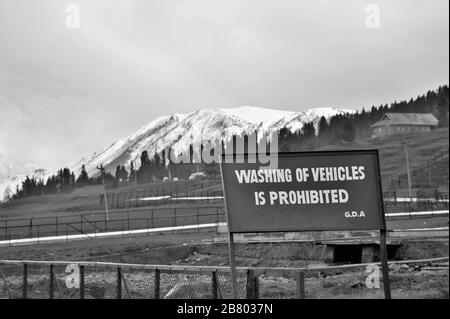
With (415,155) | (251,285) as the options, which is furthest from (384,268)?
(415,155)

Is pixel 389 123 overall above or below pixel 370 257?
above

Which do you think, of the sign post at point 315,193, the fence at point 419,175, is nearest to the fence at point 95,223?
the fence at point 419,175

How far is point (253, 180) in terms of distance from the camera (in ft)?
36.8

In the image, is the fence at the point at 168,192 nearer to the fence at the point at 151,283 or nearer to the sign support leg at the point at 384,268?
the fence at the point at 151,283

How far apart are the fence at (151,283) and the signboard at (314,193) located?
1.22 meters

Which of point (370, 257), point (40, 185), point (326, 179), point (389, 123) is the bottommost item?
point (370, 257)

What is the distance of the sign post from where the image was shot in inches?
428

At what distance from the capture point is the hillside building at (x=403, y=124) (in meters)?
187

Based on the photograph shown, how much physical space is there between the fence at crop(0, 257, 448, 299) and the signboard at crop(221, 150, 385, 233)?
1.22m

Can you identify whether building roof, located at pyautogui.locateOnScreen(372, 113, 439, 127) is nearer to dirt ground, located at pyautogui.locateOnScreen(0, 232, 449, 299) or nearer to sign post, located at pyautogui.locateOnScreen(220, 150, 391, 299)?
dirt ground, located at pyautogui.locateOnScreen(0, 232, 449, 299)

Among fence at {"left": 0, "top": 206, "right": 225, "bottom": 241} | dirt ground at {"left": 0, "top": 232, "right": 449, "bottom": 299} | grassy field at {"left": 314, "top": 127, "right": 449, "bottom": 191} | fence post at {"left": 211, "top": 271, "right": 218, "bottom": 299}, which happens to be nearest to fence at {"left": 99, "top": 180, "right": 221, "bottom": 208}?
grassy field at {"left": 314, "top": 127, "right": 449, "bottom": 191}
